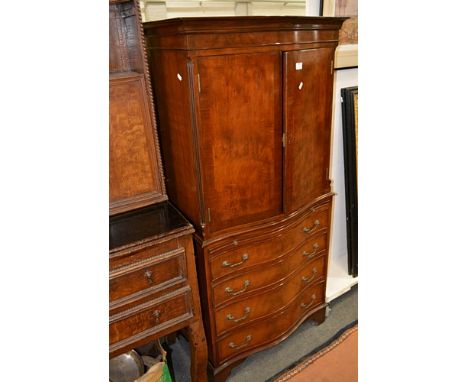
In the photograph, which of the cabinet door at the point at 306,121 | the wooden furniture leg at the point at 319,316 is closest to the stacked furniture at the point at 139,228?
the cabinet door at the point at 306,121

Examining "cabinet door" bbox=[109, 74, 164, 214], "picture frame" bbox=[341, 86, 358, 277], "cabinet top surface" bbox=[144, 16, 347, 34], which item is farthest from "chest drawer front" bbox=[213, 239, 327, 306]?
"cabinet top surface" bbox=[144, 16, 347, 34]

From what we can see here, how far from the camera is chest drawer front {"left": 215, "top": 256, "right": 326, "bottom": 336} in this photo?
6.33 ft

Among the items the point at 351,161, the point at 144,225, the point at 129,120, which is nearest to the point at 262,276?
the point at 144,225

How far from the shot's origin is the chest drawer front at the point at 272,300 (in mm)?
1931

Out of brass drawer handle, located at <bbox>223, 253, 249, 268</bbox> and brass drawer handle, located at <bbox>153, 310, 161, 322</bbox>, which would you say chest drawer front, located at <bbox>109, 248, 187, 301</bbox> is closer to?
brass drawer handle, located at <bbox>153, 310, 161, 322</bbox>

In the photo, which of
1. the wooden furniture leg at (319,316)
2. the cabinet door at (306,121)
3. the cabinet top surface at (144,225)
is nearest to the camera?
the cabinet top surface at (144,225)

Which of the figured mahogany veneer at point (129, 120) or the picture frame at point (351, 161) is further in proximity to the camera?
the picture frame at point (351, 161)

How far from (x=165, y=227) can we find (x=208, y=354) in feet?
2.81

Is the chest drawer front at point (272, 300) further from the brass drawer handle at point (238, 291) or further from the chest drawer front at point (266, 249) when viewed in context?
the chest drawer front at point (266, 249)

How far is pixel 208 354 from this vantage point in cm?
199
